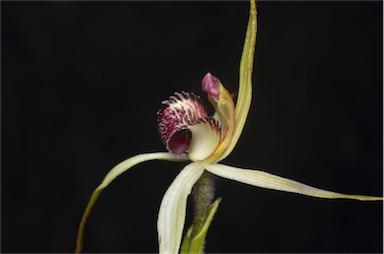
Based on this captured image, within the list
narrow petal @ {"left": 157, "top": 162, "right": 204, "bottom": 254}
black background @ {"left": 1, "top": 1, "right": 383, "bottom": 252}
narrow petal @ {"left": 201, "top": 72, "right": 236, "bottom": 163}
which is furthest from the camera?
black background @ {"left": 1, "top": 1, "right": 383, "bottom": 252}

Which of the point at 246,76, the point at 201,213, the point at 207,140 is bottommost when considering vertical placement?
the point at 201,213

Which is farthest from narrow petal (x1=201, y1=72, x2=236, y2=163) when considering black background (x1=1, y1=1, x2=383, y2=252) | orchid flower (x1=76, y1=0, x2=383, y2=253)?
black background (x1=1, y1=1, x2=383, y2=252)

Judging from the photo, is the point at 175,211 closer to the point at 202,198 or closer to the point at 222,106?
the point at 202,198

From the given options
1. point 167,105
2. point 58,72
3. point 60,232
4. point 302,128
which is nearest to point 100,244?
point 60,232

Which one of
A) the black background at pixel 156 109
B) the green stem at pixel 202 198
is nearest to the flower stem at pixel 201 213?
the green stem at pixel 202 198

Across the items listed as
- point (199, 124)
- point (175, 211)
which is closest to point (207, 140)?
point (199, 124)

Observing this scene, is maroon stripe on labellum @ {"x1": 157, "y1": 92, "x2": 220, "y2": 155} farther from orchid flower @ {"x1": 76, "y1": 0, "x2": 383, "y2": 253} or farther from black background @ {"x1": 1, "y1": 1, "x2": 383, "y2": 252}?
black background @ {"x1": 1, "y1": 1, "x2": 383, "y2": 252}
